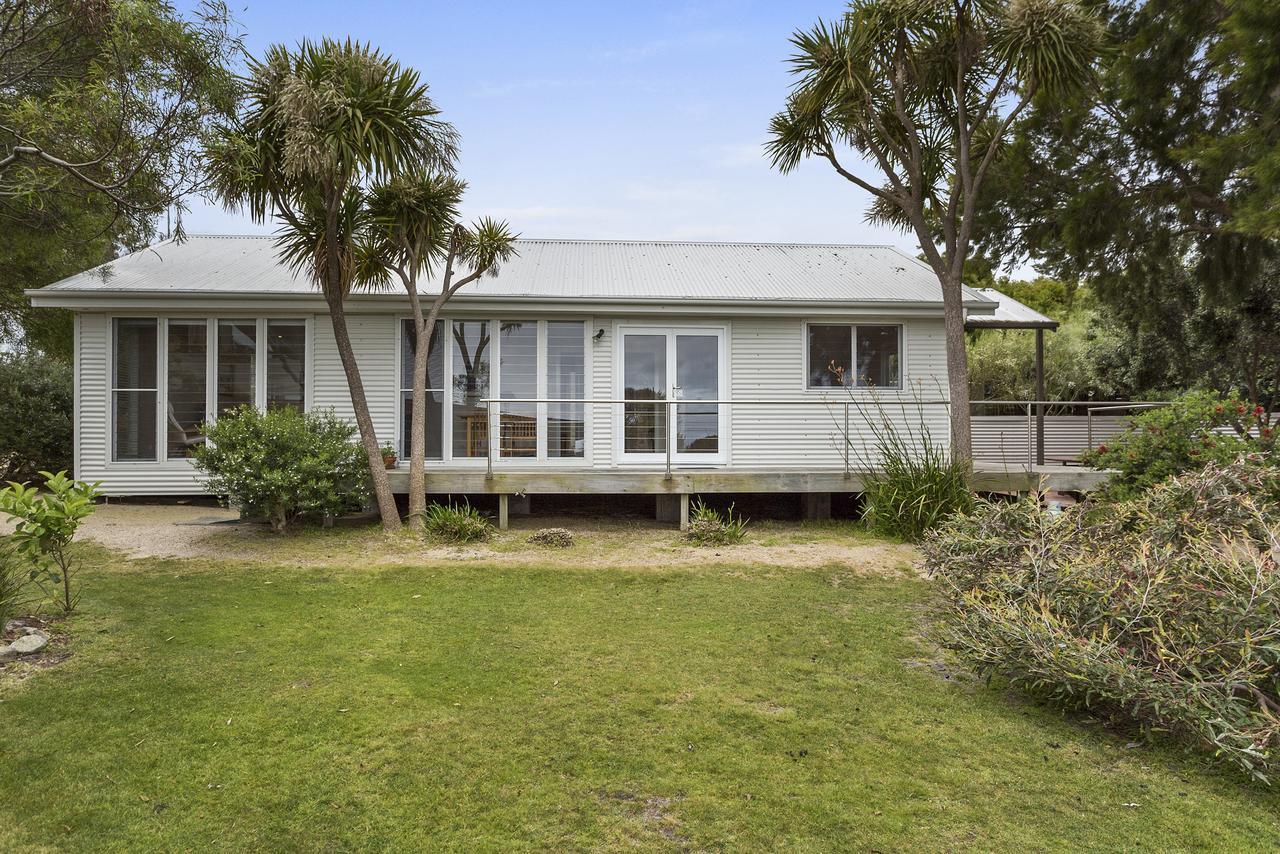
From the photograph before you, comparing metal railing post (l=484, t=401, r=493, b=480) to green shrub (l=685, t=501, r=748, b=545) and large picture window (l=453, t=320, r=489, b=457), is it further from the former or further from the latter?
green shrub (l=685, t=501, r=748, b=545)

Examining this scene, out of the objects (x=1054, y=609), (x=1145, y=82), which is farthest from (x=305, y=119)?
(x=1145, y=82)

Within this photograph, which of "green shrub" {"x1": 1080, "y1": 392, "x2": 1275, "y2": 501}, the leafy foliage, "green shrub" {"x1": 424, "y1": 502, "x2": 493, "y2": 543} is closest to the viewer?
"green shrub" {"x1": 1080, "y1": 392, "x2": 1275, "y2": 501}

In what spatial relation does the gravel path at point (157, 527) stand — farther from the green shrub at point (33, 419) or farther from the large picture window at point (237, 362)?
the green shrub at point (33, 419)

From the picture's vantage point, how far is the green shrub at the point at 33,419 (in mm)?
11891

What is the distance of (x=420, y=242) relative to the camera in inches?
340

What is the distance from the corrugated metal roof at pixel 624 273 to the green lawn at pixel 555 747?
568 cm

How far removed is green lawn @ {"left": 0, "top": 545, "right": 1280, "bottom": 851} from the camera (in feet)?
9.15

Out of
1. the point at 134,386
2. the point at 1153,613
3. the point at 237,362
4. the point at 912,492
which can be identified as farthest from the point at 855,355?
the point at 134,386

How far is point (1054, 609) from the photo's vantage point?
3.88 meters

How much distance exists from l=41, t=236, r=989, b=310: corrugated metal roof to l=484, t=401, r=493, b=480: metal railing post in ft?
5.03

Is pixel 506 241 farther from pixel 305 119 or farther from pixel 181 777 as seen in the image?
pixel 181 777

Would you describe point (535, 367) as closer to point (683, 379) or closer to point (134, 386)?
point (683, 379)

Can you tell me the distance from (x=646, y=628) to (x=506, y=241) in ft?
18.3

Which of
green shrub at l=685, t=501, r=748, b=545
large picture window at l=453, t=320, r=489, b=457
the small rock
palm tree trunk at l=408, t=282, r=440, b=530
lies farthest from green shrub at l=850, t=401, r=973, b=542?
the small rock
